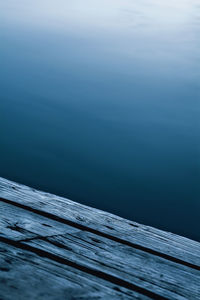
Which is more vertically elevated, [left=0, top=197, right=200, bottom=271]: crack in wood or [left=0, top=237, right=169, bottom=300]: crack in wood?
[left=0, top=197, right=200, bottom=271]: crack in wood

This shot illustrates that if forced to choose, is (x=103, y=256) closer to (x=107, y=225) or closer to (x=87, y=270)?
(x=87, y=270)

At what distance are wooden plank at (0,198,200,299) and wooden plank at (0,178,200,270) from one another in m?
0.03

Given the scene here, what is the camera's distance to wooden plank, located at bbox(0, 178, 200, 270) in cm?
78

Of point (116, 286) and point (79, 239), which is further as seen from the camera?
point (79, 239)

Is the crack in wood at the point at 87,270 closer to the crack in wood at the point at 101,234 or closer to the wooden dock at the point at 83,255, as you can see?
the wooden dock at the point at 83,255

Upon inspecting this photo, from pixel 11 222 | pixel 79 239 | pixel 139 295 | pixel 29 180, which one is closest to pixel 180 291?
pixel 139 295

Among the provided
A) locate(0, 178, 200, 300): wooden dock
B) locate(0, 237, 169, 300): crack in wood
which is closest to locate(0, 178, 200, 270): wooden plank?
locate(0, 178, 200, 300): wooden dock

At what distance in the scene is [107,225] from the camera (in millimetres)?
852

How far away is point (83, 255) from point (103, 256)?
38 millimetres

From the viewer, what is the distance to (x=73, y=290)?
0.52m

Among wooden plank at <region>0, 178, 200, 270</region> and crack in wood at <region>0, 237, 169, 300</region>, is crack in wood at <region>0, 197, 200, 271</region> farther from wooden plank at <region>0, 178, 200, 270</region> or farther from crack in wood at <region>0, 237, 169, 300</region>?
crack in wood at <region>0, 237, 169, 300</region>

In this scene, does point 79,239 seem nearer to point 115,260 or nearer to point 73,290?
point 115,260

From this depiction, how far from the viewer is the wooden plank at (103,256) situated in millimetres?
606

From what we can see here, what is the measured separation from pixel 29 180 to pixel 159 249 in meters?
9.68
